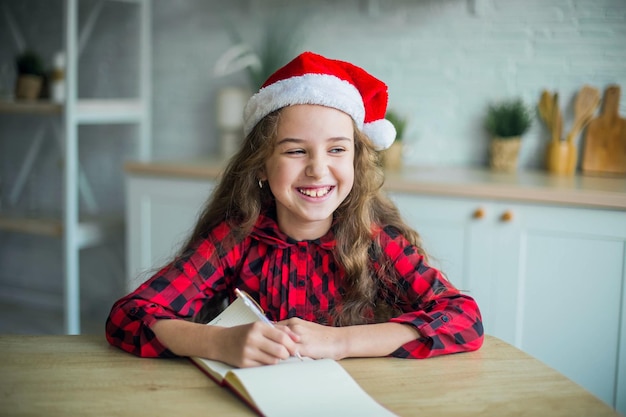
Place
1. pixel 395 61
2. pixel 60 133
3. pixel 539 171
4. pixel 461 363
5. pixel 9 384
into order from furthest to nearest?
pixel 60 133, pixel 395 61, pixel 539 171, pixel 461 363, pixel 9 384

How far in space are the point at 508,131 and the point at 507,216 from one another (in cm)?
55

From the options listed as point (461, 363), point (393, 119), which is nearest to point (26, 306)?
point (393, 119)

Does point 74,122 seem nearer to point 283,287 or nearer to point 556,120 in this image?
point 283,287

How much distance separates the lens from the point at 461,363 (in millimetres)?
1251

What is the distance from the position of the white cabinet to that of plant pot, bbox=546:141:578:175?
46 cm

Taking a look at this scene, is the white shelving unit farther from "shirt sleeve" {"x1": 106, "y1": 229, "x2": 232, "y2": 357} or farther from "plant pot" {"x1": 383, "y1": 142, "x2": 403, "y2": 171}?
"shirt sleeve" {"x1": 106, "y1": 229, "x2": 232, "y2": 357}

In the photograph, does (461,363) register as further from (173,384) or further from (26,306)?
(26,306)

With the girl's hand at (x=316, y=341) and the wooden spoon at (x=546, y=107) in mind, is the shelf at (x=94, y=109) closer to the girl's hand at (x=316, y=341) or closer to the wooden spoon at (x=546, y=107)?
the wooden spoon at (x=546, y=107)

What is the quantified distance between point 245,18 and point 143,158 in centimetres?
74

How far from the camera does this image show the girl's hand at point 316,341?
1223 mm

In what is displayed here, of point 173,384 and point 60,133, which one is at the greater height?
point 60,133

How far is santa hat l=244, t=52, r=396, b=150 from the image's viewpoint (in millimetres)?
1456

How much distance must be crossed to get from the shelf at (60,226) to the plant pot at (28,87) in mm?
513

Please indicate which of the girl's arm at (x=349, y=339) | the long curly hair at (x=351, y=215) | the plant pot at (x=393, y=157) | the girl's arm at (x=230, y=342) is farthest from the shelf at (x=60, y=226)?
the girl's arm at (x=349, y=339)
